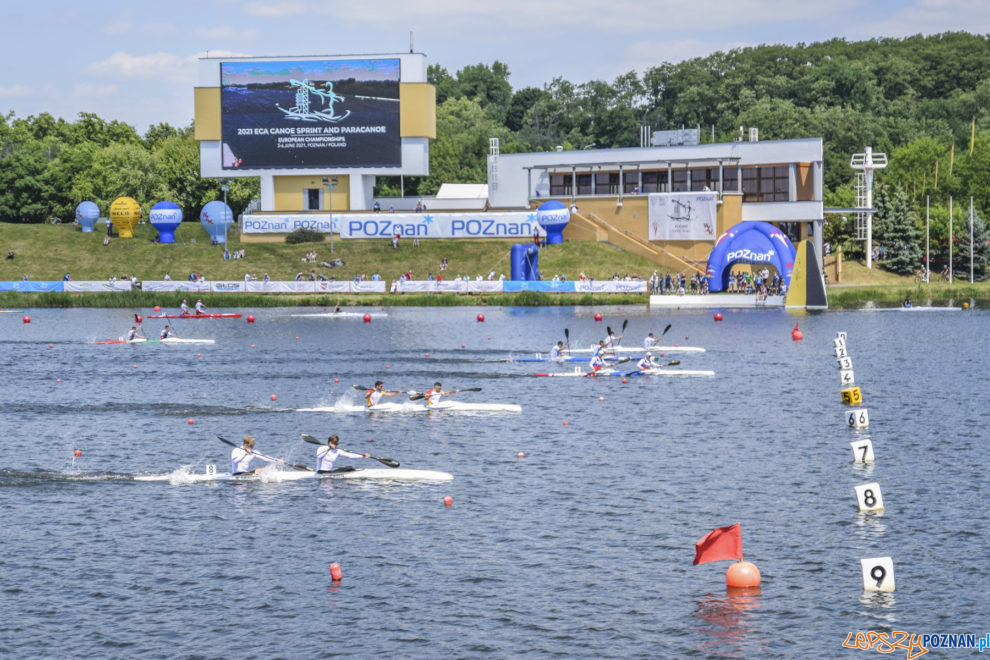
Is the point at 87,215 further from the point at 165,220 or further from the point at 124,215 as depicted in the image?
the point at 165,220

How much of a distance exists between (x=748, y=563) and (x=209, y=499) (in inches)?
592

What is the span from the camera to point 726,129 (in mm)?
173625

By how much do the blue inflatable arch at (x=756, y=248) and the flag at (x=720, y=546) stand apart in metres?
71.9

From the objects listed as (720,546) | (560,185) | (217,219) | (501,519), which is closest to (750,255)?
(560,185)

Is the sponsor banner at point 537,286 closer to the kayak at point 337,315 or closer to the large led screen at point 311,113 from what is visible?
the kayak at point 337,315

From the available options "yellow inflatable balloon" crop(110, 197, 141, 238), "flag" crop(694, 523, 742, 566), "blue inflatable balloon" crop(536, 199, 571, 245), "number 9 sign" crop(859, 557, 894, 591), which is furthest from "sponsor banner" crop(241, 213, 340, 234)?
"number 9 sign" crop(859, 557, 894, 591)

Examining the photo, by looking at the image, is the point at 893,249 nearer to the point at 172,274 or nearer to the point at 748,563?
the point at 172,274

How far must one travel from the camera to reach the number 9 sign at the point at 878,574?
2342 cm

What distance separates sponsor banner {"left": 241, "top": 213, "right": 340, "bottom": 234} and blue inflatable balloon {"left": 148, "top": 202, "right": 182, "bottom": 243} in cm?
704

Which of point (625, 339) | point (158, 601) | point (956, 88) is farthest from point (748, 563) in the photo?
point (956, 88)

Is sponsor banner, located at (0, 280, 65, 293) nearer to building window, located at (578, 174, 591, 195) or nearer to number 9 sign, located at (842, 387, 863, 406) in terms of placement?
building window, located at (578, 174, 591, 195)

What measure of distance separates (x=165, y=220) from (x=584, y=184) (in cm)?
4302

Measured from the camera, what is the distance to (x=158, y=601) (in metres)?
24.1

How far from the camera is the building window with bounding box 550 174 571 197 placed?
408ft
